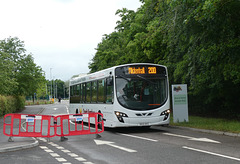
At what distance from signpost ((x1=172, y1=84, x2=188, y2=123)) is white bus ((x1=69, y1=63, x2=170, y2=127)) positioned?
294cm

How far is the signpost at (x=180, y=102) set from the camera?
1933cm

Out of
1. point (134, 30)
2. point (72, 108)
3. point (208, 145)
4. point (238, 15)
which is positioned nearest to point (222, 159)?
point (208, 145)

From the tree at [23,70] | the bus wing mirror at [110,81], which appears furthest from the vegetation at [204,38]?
the tree at [23,70]

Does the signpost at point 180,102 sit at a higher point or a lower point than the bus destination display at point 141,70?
lower

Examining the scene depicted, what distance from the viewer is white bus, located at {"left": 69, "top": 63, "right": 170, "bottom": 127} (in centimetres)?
1562

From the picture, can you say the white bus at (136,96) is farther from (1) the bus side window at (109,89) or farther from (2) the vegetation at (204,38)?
(2) the vegetation at (204,38)

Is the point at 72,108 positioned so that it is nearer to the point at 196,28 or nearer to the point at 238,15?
the point at 196,28

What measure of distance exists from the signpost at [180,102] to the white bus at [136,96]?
9.66ft

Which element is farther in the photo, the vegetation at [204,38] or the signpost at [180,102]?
the signpost at [180,102]

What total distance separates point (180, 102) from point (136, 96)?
441cm

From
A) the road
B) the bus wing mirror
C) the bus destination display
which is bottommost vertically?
the road

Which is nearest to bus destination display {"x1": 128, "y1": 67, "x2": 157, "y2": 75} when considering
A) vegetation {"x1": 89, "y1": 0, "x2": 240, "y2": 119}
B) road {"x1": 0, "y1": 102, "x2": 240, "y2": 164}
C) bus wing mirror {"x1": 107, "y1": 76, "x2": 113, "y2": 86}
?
bus wing mirror {"x1": 107, "y1": 76, "x2": 113, "y2": 86}

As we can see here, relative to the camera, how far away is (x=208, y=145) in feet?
36.9

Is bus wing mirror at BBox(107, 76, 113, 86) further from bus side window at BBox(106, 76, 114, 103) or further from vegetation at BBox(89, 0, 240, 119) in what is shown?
vegetation at BBox(89, 0, 240, 119)
